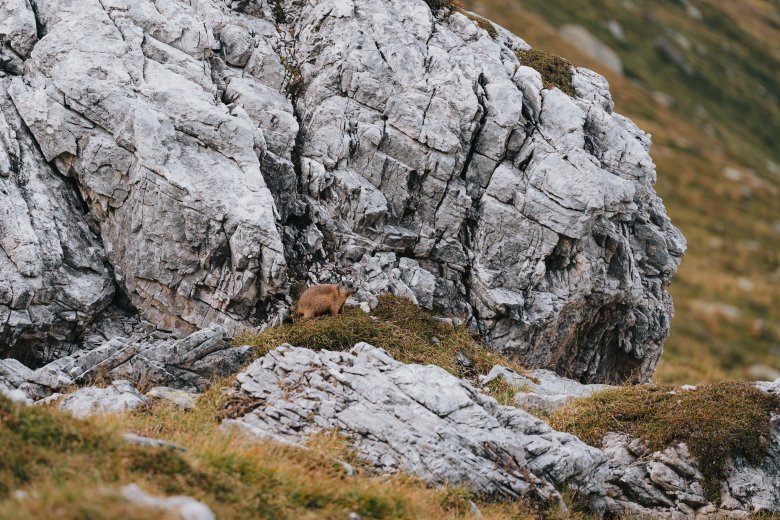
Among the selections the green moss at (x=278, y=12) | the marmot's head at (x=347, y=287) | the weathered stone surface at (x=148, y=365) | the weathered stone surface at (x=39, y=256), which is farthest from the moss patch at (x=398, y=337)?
the green moss at (x=278, y=12)

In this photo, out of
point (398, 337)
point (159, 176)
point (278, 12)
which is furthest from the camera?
point (278, 12)

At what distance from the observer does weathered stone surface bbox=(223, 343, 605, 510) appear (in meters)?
15.1

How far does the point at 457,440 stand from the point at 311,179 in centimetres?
1115

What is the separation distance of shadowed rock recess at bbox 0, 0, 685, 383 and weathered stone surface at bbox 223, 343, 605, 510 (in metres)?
5.17

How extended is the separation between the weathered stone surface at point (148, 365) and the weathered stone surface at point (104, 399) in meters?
0.89

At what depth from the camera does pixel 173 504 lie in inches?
415

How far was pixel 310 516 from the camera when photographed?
12.0m

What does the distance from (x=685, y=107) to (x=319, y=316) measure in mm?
126642

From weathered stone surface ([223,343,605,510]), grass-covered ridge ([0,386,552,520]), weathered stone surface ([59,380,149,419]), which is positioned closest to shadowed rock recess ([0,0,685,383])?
weathered stone surface ([59,380,149,419])

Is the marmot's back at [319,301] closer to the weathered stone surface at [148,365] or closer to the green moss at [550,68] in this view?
the weathered stone surface at [148,365]

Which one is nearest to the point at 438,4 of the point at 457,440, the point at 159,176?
the point at 159,176

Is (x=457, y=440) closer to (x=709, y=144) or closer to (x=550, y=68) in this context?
(x=550, y=68)

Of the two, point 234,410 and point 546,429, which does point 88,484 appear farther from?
point 546,429

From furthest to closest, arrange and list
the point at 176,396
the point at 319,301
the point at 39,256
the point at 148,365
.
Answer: the point at 319,301 < the point at 39,256 < the point at 148,365 < the point at 176,396
